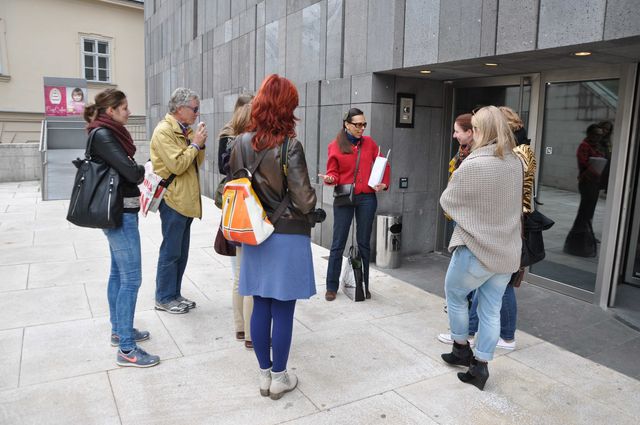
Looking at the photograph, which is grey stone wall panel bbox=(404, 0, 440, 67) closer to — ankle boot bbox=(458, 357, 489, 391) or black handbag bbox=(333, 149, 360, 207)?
black handbag bbox=(333, 149, 360, 207)

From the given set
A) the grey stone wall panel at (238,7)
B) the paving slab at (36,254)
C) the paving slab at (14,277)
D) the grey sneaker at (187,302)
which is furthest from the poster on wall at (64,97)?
the grey sneaker at (187,302)

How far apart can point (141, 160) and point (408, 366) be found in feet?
55.6

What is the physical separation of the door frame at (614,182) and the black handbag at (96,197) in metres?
4.36

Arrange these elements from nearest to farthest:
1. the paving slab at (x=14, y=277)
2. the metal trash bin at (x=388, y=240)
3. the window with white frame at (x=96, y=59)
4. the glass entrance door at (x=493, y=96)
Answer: the paving slab at (x=14, y=277)
the glass entrance door at (x=493, y=96)
the metal trash bin at (x=388, y=240)
the window with white frame at (x=96, y=59)

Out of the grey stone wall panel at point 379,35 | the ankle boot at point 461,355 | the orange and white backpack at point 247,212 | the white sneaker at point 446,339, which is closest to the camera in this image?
the orange and white backpack at point 247,212

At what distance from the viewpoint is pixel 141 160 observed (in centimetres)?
1902

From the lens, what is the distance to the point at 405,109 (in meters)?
6.61

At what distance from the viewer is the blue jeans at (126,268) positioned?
3.72 metres

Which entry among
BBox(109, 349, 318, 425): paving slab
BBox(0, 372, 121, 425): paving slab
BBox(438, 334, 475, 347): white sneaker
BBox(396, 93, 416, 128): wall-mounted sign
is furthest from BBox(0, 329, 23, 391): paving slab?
BBox(396, 93, 416, 128): wall-mounted sign

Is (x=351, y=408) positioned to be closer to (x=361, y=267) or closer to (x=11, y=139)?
(x=361, y=267)

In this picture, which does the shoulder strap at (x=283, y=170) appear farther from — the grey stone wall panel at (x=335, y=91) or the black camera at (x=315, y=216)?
the grey stone wall panel at (x=335, y=91)

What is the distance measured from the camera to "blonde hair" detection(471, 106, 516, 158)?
3248 mm

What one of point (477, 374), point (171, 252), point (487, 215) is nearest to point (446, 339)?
point (477, 374)

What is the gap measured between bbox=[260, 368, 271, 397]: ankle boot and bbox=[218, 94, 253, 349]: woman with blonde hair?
605 millimetres
